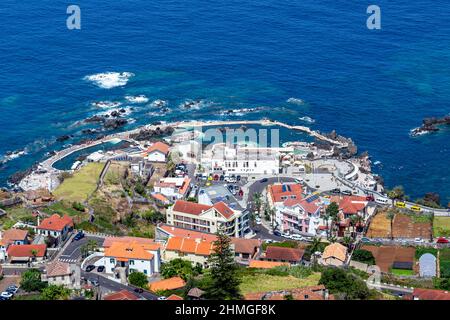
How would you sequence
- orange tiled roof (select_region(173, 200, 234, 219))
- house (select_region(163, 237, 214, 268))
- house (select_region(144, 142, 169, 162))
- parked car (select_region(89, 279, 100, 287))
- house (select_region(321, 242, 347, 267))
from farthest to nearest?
house (select_region(144, 142, 169, 162)) < orange tiled roof (select_region(173, 200, 234, 219)) < house (select_region(321, 242, 347, 267)) < house (select_region(163, 237, 214, 268)) < parked car (select_region(89, 279, 100, 287))

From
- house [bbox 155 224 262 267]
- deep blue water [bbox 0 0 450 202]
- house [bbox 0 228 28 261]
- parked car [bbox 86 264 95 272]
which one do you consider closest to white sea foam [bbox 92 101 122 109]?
deep blue water [bbox 0 0 450 202]

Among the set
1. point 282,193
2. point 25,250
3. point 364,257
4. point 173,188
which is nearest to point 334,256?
point 364,257

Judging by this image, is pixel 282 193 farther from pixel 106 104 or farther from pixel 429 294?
pixel 106 104

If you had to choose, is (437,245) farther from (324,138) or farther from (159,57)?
(159,57)

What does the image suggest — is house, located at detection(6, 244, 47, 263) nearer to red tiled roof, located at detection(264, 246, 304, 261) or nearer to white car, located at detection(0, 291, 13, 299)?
white car, located at detection(0, 291, 13, 299)
